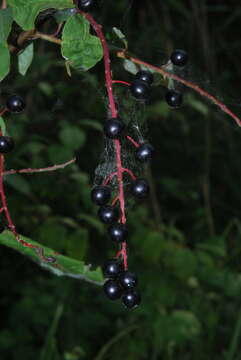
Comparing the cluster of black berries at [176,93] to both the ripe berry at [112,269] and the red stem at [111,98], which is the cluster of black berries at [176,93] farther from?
the ripe berry at [112,269]

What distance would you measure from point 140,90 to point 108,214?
185mm

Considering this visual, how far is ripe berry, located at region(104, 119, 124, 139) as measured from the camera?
27.8 inches

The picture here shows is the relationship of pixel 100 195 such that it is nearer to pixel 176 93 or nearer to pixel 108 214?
pixel 108 214

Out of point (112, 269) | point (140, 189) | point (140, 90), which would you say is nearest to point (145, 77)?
point (140, 90)

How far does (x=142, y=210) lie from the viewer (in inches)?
105

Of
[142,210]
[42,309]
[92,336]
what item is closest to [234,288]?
[142,210]

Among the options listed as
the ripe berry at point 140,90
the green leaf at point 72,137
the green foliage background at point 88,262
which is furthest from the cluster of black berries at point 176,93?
the green leaf at point 72,137

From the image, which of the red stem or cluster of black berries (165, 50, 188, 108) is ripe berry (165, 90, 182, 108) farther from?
the red stem

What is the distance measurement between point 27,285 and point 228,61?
322cm

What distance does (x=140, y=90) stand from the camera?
741 mm

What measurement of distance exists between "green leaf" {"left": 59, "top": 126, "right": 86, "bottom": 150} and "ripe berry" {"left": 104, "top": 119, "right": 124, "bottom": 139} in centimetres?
132

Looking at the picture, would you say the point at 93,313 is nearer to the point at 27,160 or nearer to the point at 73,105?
the point at 27,160

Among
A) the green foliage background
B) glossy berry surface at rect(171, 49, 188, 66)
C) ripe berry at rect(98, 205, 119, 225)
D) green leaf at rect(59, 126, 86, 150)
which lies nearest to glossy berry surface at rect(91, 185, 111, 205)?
ripe berry at rect(98, 205, 119, 225)

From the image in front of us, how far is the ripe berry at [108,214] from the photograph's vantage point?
0.76 meters
